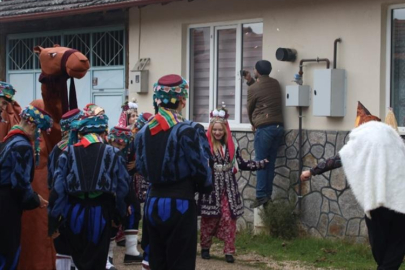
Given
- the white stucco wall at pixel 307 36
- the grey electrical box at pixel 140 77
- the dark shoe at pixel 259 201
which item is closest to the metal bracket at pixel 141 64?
the grey electrical box at pixel 140 77

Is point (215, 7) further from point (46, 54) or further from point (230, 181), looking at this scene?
point (46, 54)

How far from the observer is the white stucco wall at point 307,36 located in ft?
33.5

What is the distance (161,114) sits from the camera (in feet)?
22.7

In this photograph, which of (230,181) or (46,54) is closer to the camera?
(46,54)

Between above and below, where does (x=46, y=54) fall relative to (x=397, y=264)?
above

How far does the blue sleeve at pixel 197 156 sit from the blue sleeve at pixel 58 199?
3.43 feet

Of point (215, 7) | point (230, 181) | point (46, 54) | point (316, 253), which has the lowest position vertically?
point (316, 253)

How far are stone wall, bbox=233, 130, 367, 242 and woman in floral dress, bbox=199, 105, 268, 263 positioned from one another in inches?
47.6

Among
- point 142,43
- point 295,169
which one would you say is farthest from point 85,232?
point 142,43

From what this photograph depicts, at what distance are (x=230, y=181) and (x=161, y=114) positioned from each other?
129 inches

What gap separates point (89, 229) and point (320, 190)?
4.59 meters

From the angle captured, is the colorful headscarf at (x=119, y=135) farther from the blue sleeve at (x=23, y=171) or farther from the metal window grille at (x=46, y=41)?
the metal window grille at (x=46, y=41)

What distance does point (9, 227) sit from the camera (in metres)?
7.12

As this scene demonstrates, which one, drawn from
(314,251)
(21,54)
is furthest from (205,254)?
(21,54)
